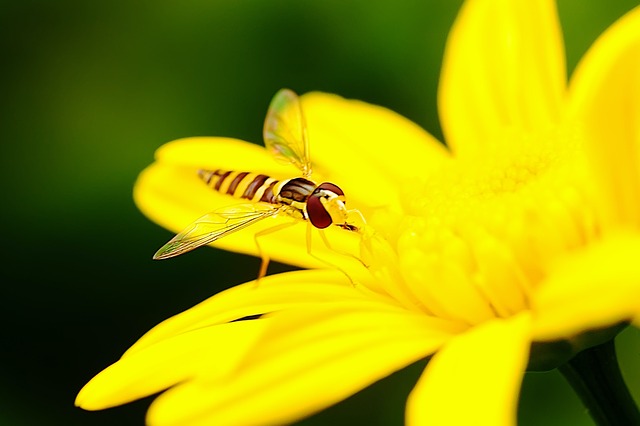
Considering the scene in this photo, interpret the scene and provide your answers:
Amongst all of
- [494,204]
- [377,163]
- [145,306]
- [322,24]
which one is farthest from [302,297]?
[322,24]

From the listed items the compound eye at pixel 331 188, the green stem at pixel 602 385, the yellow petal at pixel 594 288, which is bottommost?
the green stem at pixel 602 385

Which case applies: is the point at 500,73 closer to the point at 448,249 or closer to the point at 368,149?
the point at 368,149

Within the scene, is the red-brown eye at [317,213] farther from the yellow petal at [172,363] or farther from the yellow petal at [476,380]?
the yellow petal at [476,380]

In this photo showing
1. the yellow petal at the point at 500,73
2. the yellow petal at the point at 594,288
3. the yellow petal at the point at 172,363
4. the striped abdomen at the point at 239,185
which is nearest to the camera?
the yellow petal at the point at 594,288

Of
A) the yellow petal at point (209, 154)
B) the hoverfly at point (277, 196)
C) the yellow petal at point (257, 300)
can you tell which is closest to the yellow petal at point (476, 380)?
the yellow petal at point (257, 300)

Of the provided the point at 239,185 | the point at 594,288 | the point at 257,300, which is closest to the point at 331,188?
the point at 239,185
